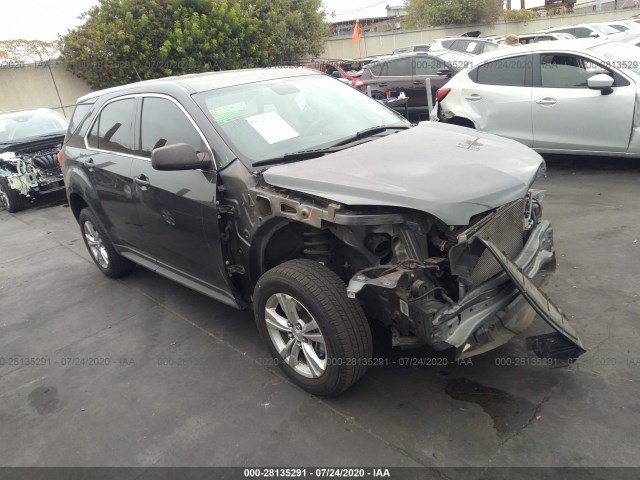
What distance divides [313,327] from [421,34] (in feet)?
98.9

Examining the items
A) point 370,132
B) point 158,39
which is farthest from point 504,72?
point 158,39

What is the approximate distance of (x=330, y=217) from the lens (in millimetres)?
2627

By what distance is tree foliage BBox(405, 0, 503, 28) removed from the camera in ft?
101

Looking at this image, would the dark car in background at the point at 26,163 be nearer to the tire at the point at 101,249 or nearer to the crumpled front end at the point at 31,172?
the crumpled front end at the point at 31,172

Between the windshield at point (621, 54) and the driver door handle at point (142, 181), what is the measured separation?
18.4 feet

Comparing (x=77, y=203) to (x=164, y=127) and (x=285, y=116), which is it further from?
(x=285, y=116)

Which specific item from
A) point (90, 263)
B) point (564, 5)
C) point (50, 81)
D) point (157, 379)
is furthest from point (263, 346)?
point (564, 5)

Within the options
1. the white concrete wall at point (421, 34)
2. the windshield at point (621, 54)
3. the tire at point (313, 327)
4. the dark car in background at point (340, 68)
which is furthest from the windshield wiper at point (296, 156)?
the white concrete wall at point (421, 34)

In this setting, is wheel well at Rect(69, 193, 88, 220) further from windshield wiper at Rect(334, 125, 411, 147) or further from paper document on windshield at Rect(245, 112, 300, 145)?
windshield wiper at Rect(334, 125, 411, 147)

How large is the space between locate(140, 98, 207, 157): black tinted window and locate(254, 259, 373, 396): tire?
1087 mm

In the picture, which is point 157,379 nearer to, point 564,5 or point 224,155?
point 224,155

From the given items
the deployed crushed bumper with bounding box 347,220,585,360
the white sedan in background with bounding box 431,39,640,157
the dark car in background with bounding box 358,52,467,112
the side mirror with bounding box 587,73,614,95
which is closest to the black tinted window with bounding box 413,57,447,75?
the dark car in background with bounding box 358,52,467,112

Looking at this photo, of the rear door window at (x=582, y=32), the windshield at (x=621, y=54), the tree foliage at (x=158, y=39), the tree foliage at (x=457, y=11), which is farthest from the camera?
the tree foliage at (x=457, y=11)

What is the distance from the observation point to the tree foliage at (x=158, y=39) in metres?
15.2
